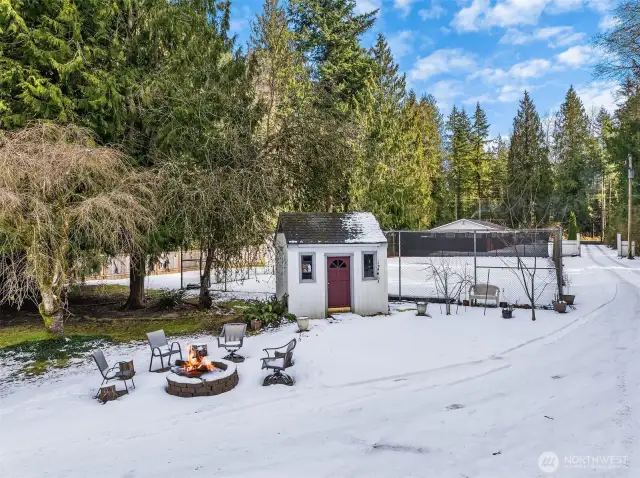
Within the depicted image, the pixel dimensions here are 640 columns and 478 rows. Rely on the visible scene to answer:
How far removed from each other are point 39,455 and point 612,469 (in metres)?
7.59

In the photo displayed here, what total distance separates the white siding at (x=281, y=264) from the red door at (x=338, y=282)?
162 cm

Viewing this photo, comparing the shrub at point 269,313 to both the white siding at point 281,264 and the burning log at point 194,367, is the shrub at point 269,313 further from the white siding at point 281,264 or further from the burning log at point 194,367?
the burning log at point 194,367

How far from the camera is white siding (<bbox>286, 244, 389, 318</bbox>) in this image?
13.3 meters

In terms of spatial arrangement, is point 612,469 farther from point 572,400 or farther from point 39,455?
point 39,455

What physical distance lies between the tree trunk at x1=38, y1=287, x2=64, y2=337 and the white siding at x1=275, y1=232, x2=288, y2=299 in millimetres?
6744

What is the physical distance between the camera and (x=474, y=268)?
1553cm

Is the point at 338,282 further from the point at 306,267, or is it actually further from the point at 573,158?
the point at 573,158

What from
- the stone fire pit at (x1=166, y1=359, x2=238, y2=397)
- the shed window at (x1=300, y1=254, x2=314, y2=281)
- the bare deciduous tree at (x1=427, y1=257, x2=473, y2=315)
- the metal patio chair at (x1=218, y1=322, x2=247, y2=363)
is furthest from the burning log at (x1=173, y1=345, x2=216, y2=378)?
the bare deciduous tree at (x1=427, y1=257, x2=473, y2=315)

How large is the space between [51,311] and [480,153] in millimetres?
54733

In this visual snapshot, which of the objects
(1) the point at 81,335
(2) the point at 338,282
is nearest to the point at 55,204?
(1) the point at 81,335

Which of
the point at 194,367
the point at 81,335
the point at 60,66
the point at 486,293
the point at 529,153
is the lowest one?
the point at 81,335

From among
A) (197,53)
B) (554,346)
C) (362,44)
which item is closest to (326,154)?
(197,53)

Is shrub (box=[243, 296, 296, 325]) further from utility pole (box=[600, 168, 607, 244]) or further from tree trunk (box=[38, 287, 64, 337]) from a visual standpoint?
utility pole (box=[600, 168, 607, 244])

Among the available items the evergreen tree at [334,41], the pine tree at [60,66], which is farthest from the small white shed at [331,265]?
the evergreen tree at [334,41]
